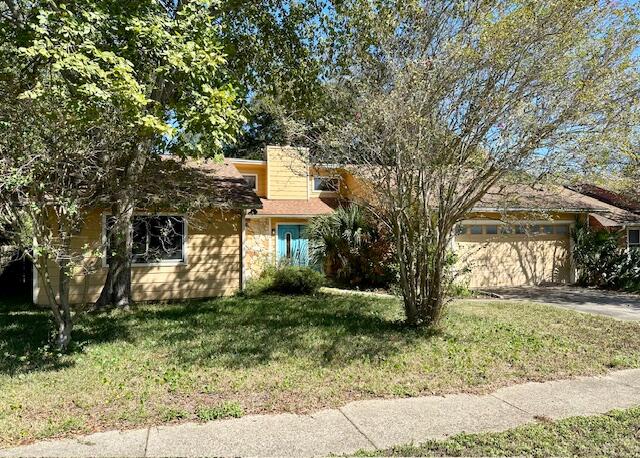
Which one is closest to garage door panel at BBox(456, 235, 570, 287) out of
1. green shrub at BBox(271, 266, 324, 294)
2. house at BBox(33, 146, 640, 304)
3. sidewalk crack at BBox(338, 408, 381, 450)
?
house at BBox(33, 146, 640, 304)

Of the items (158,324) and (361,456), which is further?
(158,324)

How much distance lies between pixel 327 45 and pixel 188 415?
7.43m

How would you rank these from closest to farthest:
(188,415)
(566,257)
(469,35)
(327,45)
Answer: (188,415) < (469,35) < (327,45) < (566,257)

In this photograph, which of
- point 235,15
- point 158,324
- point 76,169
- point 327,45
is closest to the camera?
point 76,169

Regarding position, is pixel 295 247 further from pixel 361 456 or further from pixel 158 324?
pixel 361 456

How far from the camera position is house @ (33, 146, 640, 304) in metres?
9.44

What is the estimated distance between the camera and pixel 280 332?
7.92 meters

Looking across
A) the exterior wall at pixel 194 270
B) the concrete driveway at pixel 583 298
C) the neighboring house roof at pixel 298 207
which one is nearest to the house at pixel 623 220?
the concrete driveway at pixel 583 298

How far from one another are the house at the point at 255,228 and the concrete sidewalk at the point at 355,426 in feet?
8.54

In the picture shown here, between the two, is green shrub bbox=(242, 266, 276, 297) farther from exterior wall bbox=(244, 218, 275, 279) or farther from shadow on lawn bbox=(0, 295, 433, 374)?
shadow on lawn bbox=(0, 295, 433, 374)

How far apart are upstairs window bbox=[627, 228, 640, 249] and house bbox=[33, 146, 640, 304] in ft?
2.58

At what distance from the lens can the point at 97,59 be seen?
5.45 metres

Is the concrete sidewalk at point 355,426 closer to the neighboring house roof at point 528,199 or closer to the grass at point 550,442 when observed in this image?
the grass at point 550,442

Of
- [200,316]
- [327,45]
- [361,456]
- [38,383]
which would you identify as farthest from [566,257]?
[38,383]
